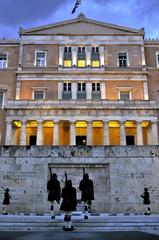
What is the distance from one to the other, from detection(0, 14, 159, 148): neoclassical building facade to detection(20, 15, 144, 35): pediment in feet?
0.50

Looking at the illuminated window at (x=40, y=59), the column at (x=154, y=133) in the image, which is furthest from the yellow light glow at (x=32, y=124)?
the column at (x=154, y=133)

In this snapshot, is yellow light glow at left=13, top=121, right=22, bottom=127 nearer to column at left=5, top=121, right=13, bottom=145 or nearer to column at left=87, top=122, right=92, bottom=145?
column at left=5, top=121, right=13, bottom=145

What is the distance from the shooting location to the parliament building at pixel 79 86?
36750mm

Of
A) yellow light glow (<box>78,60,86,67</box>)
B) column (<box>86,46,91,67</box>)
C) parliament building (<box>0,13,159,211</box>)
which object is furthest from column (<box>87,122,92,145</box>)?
yellow light glow (<box>78,60,86,67</box>)

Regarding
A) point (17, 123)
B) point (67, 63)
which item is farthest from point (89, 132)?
point (67, 63)

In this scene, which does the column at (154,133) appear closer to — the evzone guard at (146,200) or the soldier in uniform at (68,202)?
the evzone guard at (146,200)

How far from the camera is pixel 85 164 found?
1914cm

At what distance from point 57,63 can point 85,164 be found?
28141mm

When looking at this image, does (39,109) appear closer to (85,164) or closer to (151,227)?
(85,164)

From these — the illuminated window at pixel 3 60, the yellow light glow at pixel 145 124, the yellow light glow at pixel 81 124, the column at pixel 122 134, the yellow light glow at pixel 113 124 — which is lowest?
the column at pixel 122 134

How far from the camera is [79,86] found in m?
42.8

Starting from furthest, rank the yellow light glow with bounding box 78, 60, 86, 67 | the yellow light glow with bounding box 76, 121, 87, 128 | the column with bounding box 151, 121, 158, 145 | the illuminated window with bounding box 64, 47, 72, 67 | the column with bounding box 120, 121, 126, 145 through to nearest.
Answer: the illuminated window with bounding box 64, 47, 72, 67
the yellow light glow with bounding box 78, 60, 86, 67
the yellow light glow with bounding box 76, 121, 87, 128
the column with bounding box 151, 121, 158, 145
the column with bounding box 120, 121, 126, 145

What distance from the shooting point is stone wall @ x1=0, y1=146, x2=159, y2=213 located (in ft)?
59.5

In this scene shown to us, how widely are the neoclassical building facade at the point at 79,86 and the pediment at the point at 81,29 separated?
0.15m
